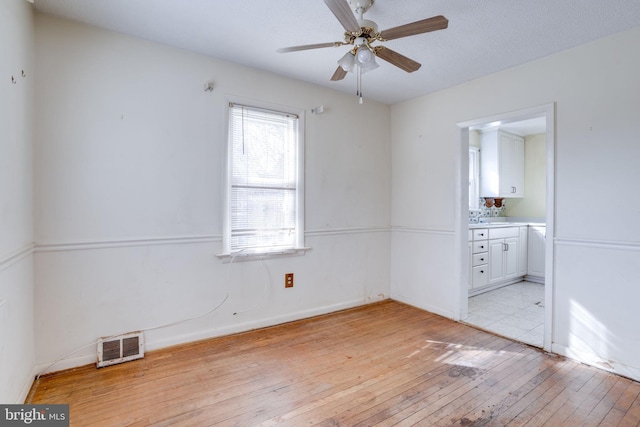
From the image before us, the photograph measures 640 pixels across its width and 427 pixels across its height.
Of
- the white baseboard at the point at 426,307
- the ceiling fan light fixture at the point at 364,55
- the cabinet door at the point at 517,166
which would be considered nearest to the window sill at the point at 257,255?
the white baseboard at the point at 426,307

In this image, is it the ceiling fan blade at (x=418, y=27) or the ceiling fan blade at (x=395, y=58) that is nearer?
the ceiling fan blade at (x=418, y=27)

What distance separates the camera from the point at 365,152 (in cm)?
378

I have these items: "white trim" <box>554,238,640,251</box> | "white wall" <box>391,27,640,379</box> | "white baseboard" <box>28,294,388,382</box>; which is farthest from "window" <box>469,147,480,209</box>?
"white trim" <box>554,238,640,251</box>

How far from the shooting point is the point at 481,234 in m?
4.22

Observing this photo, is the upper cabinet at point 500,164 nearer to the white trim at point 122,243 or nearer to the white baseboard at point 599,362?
the white baseboard at point 599,362

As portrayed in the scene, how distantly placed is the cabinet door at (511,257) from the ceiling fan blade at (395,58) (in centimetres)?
346

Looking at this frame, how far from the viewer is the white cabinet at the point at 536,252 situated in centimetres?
473

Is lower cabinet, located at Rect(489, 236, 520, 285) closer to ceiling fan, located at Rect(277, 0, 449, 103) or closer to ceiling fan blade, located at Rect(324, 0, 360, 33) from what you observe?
ceiling fan, located at Rect(277, 0, 449, 103)

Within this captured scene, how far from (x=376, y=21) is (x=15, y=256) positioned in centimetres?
263

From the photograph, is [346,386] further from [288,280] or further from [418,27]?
[418,27]

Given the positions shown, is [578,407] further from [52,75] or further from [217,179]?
[52,75]

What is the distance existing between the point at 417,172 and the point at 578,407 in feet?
8.22

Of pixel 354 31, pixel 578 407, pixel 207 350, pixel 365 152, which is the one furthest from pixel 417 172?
pixel 207 350

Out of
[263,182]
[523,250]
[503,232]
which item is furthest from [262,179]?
[523,250]
